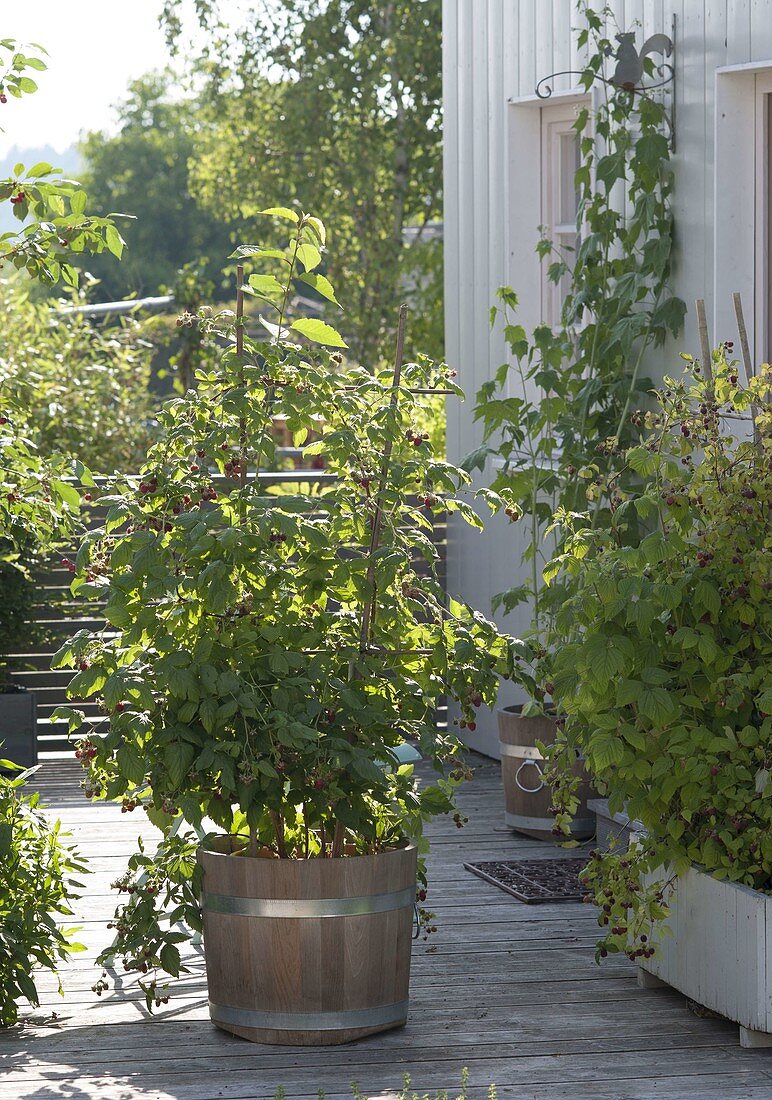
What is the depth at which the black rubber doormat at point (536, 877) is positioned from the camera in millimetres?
4973

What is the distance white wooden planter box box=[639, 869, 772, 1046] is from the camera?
3488 mm

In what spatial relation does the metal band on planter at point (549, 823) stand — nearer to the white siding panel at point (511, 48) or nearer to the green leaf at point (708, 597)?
the green leaf at point (708, 597)

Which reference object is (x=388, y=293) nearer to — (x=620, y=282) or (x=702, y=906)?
(x=620, y=282)

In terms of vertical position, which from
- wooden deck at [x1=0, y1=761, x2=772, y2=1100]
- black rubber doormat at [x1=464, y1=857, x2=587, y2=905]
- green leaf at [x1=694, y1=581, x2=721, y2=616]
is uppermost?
green leaf at [x1=694, y1=581, x2=721, y2=616]

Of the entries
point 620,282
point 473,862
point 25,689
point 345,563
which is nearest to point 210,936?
point 345,563

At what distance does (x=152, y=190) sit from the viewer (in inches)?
2461

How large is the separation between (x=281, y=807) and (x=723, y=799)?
1.01 meters

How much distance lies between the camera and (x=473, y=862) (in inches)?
215

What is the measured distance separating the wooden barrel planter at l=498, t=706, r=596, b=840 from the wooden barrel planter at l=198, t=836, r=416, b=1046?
201cm

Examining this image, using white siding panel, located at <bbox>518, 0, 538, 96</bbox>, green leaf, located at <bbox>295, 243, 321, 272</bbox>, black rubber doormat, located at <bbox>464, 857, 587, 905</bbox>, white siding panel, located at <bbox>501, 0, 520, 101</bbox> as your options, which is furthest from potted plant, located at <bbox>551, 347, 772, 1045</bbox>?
white siding panel, located at <bbox>501, 0, 520, 101</bbox>

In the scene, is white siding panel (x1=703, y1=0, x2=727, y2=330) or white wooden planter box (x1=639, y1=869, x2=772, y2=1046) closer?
white wooden planter box (x1=639, y1=869, x2=772, y2=1046)

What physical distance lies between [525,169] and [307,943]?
411 centimetres

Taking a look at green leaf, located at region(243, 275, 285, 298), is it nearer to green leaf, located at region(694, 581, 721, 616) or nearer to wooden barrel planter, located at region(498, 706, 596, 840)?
green leaf, located at region(694, 581, 721, 616)

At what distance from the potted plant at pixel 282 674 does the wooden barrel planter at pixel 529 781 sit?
1.87 metres
